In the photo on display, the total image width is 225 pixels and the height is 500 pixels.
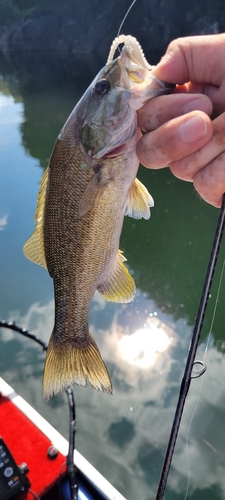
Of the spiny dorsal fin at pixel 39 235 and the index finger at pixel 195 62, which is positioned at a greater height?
the index finger at pixel 195 62

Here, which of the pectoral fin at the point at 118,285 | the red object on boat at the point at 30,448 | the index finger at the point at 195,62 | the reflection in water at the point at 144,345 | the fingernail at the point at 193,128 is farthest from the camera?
the reflection in water at the point at 144,345

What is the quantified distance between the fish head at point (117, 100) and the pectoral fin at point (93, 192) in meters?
0.11

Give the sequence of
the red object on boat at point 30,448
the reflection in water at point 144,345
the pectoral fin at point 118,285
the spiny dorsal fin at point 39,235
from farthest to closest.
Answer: the reflection in water at point 144,345 < the red object on boat at point 30,448 < the pectoral fin at point 118,285 < the spiny dorsal fin at point 39,235

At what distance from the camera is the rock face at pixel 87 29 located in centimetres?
3515

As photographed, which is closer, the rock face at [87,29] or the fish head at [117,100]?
the fish head at [117,100]

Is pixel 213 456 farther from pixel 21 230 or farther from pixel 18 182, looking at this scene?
pixel 18 182

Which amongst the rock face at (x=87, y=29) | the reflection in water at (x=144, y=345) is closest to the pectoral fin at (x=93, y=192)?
the reflection in water at (x=144, y=345)

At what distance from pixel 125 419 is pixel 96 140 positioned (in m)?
3.86

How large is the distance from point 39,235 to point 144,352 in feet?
13.1

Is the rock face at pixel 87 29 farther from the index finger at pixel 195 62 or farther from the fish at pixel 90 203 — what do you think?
the index finger at pixel 195 62

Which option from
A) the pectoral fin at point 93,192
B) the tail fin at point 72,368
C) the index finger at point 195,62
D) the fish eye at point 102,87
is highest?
the index finger at point 195,62

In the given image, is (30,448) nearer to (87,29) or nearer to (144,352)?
(144,352)

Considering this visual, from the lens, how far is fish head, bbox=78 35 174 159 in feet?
5.94

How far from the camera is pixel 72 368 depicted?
7.10 feet
